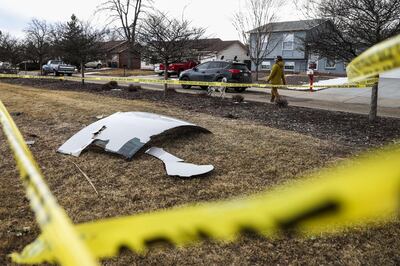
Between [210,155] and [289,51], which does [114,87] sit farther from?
[289,51]

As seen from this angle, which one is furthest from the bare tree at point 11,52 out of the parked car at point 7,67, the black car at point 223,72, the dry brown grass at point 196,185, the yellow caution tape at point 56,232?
the yellow caution tape at point 56,232

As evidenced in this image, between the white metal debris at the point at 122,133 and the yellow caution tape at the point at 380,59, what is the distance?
16.0ft

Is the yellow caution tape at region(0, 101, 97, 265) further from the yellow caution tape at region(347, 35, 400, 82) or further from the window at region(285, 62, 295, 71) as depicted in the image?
the window at region(285, 62, 295, 71)

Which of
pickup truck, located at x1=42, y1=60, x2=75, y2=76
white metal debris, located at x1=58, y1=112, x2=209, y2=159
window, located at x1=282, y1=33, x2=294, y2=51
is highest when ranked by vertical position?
window, located at x1=282, y1=33, x2=294, y2=51

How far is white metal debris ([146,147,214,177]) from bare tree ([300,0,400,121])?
631cm

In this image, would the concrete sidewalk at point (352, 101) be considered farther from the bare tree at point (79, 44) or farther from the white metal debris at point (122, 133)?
the bare tree at point (79, 44)

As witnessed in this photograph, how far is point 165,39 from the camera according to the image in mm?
15352

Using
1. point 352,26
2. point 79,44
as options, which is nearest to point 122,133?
point 352,26

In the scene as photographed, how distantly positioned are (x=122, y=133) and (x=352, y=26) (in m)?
6.65

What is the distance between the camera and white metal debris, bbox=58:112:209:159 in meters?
5.72

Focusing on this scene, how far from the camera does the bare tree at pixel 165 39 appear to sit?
15266 millimetres

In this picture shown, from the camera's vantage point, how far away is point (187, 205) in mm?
4043

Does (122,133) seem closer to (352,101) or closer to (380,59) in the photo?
(380,59)

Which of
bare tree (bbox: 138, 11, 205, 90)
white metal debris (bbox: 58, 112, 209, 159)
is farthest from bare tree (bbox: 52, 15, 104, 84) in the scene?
white metal debris (bbox: 58, 112, 209, 159)
